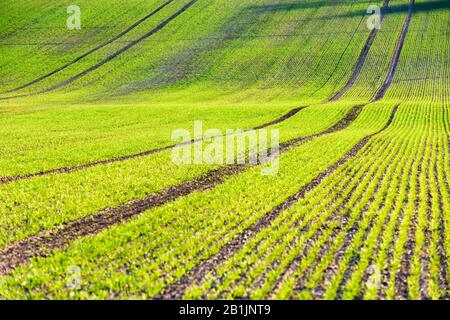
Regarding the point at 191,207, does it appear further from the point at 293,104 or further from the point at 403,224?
the point at 293,104

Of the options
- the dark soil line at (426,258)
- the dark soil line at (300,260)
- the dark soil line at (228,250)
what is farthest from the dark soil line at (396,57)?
the dark soil line at (300,260)

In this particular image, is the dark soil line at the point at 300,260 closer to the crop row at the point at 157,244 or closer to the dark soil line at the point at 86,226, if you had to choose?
the crop row at the point at 157,244


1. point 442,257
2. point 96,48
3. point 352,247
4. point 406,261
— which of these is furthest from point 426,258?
point 96,48

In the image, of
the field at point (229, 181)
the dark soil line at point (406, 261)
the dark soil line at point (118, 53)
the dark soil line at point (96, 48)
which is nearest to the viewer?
the dark soil line at point (406, 261)

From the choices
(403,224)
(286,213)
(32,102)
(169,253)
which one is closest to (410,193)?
(403,224)

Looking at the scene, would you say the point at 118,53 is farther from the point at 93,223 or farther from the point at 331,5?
the point at 93,223

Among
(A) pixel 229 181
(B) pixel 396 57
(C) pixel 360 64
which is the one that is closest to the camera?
(A) pixel 229 181

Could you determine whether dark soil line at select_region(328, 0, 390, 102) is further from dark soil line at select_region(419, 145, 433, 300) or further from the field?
dark soil line at select_region(419, 145, 433, 300)
